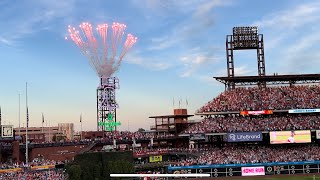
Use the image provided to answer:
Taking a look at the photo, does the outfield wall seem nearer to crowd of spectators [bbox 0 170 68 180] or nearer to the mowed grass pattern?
the mowed grass pattern

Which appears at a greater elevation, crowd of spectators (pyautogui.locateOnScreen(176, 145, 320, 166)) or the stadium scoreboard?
crowd of spectators (pyautogui.locateOnScreen(176, 145, 320, 166))

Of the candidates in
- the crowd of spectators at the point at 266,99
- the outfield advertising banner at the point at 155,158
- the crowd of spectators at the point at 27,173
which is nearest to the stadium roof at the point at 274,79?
the crowd of spectators at the point at 266,99

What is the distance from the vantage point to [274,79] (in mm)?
69438

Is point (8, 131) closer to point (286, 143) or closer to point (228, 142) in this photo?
point (228, 142)

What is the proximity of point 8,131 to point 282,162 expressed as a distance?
4293 centimetres

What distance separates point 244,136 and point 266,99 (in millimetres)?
9688

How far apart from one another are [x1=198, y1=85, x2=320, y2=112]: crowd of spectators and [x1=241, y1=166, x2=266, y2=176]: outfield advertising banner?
1159 centimetres

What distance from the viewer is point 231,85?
236 feet

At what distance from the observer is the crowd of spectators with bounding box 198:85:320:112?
2547 inches

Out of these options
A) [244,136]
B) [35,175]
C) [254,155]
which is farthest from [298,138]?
[35,175]

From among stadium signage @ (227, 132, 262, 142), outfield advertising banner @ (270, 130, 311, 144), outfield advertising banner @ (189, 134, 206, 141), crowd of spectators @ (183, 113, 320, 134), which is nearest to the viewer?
outfield advertising banner @ (270, 130, 311, 144)

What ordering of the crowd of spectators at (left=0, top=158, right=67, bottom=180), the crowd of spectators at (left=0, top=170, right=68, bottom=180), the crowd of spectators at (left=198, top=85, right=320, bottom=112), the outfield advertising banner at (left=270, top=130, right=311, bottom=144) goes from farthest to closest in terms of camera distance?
the crowd of spectators at (left=198, top=85, right=320, bottom=112) < the outfield advertising banner at (left=270, top=130, right=311, bottom=144) < the crowd of spectators at (left=0, top=158, right=67, bottom=180) < the crowd of spectators at (left=0, top=170, right=68, bottom=180)

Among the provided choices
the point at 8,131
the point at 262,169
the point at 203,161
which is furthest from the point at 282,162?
the point at 8,131

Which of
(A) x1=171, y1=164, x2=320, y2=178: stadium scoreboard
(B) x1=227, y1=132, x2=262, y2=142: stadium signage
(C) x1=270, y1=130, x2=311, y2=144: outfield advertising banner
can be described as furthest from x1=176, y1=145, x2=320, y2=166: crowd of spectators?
(B) x1=227, y1=132, x2=262, y2=142: stadium signage
